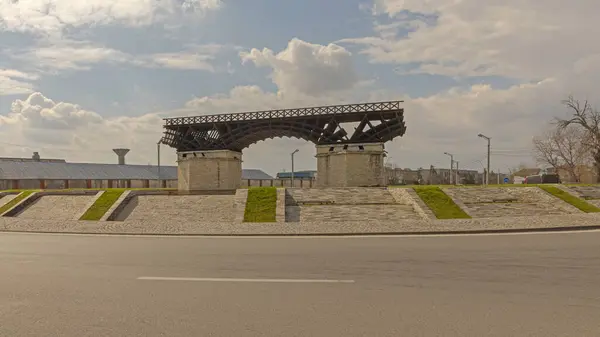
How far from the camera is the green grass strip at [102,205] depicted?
77.1ft

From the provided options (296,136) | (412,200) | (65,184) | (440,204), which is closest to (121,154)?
(65,184)

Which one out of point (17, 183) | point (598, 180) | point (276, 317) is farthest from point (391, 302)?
point (17, 183)

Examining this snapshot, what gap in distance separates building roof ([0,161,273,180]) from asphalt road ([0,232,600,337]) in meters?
54.0

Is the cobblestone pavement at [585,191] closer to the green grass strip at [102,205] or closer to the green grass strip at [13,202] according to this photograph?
the green grass strip at [102,205]

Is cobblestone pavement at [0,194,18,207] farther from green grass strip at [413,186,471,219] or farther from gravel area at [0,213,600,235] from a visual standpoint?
green grass strip at [413,186,471,219]

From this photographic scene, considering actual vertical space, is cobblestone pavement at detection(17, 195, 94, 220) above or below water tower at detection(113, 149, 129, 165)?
below

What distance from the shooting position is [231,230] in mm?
16891

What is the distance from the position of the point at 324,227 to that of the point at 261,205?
7584mm

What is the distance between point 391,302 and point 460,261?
402 centimetres

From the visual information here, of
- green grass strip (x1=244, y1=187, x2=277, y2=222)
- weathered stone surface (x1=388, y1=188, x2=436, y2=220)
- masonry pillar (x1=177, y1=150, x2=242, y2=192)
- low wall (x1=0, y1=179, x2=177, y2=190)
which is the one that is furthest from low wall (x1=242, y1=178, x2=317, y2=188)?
weathered stone surface (x1=388, y1=188, x2=436, y2=220)

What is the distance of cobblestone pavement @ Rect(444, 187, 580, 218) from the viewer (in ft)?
73.0

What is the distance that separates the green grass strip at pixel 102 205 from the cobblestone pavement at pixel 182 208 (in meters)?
1.07

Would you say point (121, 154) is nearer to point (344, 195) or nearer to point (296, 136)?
point (296, 136)

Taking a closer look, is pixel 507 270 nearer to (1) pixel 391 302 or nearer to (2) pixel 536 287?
(2) pixel 536 287
